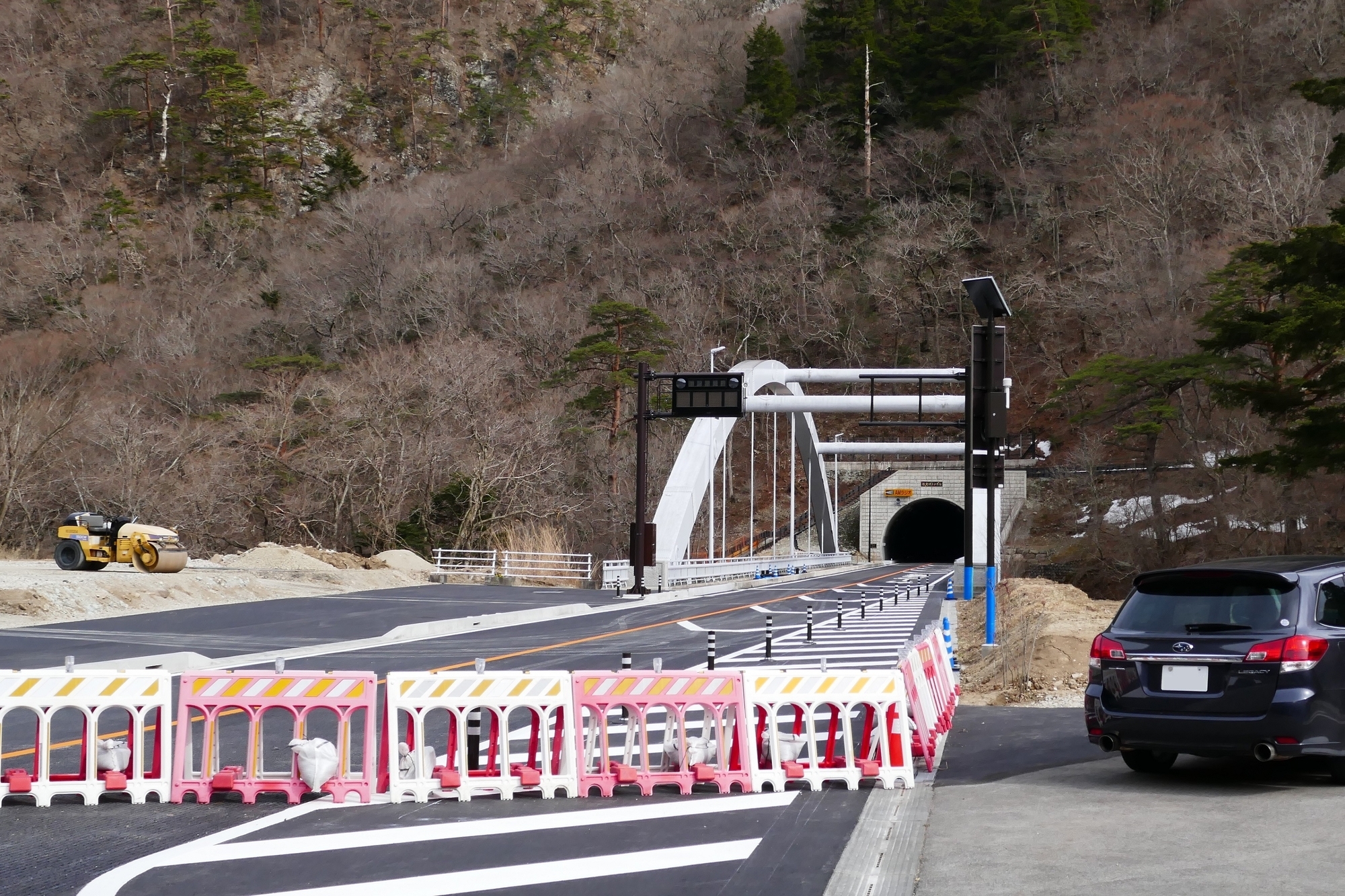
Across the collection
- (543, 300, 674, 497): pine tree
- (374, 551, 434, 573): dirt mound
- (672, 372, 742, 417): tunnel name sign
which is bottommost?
(374, 551, 434, 573): dirt mound

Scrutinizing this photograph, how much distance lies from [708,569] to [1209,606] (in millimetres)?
37711

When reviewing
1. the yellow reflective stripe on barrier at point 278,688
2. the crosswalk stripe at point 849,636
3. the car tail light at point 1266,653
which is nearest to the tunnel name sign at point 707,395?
the crosswalk stripe at point 849,636

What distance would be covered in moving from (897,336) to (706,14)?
50.2 metres

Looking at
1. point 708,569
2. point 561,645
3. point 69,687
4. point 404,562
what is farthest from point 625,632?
point 404,562

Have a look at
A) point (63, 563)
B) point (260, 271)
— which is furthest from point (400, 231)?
point (63, 563)

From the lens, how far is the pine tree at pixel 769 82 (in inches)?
3521

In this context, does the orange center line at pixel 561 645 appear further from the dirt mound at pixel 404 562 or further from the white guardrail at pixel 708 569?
the dirt mound at pixel 404 562

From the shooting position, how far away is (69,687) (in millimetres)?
8898

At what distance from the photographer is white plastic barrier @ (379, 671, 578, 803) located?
884cm

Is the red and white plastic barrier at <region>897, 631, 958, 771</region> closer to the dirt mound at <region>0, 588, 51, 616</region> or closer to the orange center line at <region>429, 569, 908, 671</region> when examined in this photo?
the orange center line at <region>429, 569, 908, 671</region>

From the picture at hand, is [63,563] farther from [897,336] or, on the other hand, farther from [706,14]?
[706,14]

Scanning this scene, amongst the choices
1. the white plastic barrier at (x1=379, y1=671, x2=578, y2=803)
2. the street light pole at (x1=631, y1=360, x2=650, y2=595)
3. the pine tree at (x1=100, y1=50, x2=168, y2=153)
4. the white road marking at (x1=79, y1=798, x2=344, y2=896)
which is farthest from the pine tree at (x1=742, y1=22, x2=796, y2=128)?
the white road marking at (x1=79, y1=798, x2=344, y2=896)

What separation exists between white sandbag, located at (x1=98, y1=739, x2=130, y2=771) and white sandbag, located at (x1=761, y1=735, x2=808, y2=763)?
4.43 metres

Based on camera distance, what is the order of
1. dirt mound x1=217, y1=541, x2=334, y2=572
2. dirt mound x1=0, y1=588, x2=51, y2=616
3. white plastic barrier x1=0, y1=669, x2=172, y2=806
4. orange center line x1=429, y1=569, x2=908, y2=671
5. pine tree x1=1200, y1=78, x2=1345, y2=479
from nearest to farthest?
white plastic barrier x1=0, y1=669, x2=172, y2=806
orange center line x1=429, y1=569, x2=908, y2=671
pine tree x1=1200, y1=78, x2=1345, y2=479
dirt mound x1=0, y1=588, x2=51, y2=616
dirt mound x1=217, y1=541, x2=334, y2=572
